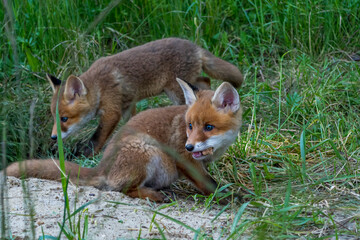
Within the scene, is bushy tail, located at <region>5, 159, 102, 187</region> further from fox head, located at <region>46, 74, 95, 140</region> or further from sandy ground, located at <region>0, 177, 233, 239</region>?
fox head, located at <region>46, 74, 95, 140</region>

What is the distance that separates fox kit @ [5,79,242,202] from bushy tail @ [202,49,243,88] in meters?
1.78

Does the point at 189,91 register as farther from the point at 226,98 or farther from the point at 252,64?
the point at 252,64

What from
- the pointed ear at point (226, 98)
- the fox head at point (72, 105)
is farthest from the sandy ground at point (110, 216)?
the fox head at point (72, 105)

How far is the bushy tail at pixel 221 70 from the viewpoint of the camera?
6215mm

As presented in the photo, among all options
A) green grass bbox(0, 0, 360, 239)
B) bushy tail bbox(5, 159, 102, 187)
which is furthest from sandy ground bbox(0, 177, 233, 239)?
green grass bbox(0, 0, 360, 239)

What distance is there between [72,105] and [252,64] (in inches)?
98.5

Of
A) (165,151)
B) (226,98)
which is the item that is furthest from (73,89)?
(226,98)

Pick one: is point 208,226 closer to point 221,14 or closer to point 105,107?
point 105,107

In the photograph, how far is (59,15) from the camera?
22.9 feet

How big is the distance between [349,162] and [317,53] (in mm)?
2883

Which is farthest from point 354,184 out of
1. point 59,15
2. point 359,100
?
point 59,15

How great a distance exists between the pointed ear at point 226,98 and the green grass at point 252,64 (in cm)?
63

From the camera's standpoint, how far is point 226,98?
14.2 ft

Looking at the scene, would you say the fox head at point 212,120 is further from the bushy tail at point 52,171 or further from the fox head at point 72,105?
the fox head at point 72,105
